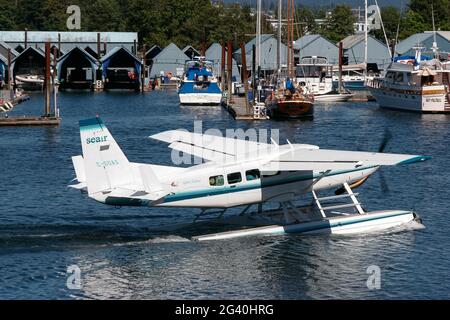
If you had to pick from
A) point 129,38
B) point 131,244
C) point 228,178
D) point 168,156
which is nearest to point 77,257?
point 131,244

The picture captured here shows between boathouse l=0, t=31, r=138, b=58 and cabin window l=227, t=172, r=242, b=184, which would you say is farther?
boathouse l=0, t=31, r=138, b=58

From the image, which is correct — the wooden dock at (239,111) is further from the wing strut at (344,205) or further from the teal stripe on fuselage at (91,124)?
the teal stripe on fuselage at (91,124)

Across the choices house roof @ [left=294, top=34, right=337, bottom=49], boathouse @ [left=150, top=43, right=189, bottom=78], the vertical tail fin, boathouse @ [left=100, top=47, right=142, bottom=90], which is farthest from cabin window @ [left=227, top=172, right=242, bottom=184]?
boathouse @ [left=150, top=43, right=189, bottom=78]

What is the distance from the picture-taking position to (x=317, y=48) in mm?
124188

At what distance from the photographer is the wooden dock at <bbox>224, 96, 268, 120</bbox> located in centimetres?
6756

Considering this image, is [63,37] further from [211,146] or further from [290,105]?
[211,146]

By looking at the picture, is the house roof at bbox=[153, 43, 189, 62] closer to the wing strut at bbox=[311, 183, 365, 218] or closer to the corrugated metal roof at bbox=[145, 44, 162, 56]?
the corrugated metal roof at bbox=[145, 44, 162, 56]

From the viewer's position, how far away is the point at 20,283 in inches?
1007

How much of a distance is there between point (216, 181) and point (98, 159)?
3.50m

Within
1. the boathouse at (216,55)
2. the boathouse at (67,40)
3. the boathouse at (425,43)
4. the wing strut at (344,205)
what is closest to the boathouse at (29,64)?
the boathouse at (67,40)

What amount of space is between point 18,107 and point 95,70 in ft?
94.7

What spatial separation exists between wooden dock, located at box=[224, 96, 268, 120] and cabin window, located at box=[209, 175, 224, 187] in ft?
126

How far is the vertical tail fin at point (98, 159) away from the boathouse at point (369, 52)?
94447mm

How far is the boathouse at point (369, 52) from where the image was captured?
12188 centimetres
